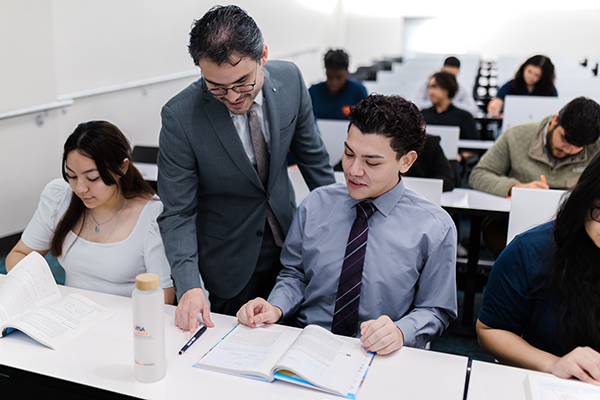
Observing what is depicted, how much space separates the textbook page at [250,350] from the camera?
3.77 ft

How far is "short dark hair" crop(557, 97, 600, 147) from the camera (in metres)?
2.34

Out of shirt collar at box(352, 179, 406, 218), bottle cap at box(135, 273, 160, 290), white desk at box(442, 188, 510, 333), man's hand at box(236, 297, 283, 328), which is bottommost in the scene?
white desk at box(442, 188, 510, 333)

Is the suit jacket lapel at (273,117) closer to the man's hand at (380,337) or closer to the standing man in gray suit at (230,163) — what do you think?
the standing man in gray suit at (230,163)

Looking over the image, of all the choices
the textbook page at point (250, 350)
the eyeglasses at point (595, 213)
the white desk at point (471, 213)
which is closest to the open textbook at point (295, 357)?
the textbook page at point (250, 350)

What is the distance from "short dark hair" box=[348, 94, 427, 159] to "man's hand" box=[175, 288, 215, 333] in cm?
62

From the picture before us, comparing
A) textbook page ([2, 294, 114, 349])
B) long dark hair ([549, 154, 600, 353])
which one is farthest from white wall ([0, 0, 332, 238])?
long dark hair ([549, 154, 600, 353])

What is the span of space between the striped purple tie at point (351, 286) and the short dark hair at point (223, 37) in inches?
22.4

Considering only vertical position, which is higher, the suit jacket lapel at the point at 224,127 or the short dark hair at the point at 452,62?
the short dark hair at the point at 452,62

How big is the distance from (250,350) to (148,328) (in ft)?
0.90

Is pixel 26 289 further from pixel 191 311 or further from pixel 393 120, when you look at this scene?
pixel 393 120

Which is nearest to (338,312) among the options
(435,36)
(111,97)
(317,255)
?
(317,255)

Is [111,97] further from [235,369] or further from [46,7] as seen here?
[235,369]

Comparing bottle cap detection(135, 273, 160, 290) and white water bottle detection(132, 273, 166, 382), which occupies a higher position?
bottle cap detection(135, 273, 160, 290)

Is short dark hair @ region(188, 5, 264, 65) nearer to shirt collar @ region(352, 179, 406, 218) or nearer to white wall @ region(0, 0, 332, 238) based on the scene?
shirt collar @ region(352, 179, 406, 218)
